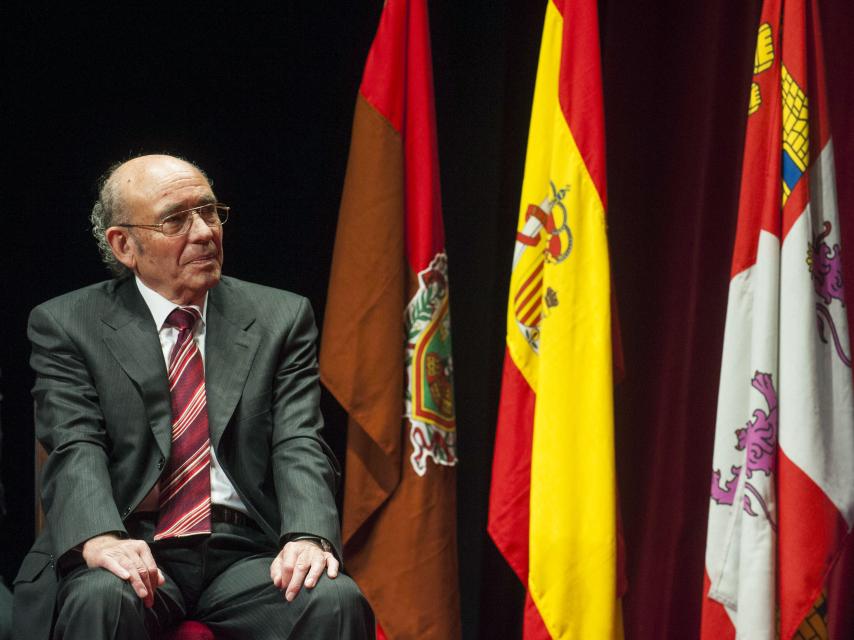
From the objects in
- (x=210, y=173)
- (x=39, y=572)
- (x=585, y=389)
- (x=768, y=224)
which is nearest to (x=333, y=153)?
(x=210, y=173)

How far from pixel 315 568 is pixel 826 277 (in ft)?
4.67

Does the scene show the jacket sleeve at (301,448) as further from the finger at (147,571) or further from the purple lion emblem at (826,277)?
the purple lion emblem at (826,277)

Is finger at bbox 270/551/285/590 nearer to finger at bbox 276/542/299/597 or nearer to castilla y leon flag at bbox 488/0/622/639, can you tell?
finger at bbox 276/542/299/597

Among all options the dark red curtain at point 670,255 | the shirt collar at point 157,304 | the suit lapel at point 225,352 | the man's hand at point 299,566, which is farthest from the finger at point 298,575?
the dark red curtain at point 670,255

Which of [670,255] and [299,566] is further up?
[670,255]

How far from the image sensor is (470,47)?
3.88 meters

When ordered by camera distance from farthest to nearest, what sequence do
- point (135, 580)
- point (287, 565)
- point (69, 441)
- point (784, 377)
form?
point (784, 377) → point (69, 441) → point (287, 565) → point (135, 580)

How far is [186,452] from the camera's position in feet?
8.32

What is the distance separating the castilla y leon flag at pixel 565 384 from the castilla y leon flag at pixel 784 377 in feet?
0.98

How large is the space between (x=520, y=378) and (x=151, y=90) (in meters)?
1.43

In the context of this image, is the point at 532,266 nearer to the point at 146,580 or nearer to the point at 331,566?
the point at 331,566

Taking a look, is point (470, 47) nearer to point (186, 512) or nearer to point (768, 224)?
point (768, 224)

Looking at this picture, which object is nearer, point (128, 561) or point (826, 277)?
point (128, 561)

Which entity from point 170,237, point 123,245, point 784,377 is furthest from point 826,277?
point 123,245
